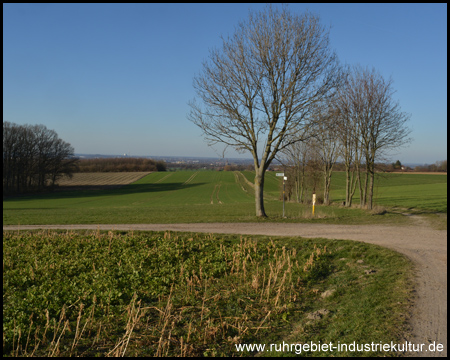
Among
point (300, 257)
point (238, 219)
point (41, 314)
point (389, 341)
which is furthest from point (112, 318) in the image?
point (238, 219)

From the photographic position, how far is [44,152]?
217ft

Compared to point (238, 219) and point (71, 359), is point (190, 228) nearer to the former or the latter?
point (238, 219)

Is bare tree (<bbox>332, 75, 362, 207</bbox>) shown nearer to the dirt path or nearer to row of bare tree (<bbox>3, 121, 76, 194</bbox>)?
the dirt path

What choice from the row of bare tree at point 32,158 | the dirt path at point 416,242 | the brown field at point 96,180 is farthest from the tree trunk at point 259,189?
the brown field at point 96,180

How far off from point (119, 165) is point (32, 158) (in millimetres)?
52570

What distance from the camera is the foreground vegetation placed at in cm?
619

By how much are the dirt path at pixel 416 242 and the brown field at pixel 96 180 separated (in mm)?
62741

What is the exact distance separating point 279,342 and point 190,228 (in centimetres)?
1109

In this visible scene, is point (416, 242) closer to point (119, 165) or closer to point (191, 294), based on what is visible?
point (191, 294)

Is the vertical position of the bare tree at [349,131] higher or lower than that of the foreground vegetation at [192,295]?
higher

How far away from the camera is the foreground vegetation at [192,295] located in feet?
20.3

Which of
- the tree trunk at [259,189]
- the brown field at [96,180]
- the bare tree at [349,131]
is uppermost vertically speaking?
the bare tree at [349,131]

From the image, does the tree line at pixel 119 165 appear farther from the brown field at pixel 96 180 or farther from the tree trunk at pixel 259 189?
the tree trunk at pixel 259 189

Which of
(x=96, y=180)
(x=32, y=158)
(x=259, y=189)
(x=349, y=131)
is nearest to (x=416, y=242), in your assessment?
(x=259, y=189)
